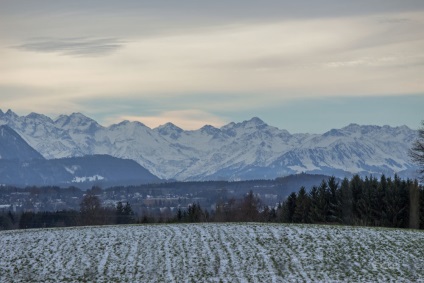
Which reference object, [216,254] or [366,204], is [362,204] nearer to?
[366,204]

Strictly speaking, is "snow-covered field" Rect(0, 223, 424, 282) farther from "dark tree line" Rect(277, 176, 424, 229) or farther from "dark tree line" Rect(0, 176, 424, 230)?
"dark tree line" Rect(0, 176, 424, 230)

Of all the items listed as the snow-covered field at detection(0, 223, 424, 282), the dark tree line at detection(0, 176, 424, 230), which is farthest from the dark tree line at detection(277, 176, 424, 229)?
the snow-covered field at detection(0, 223, 424, 282)

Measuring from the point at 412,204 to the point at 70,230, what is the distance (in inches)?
1540

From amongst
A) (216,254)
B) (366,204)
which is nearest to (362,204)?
(366,204)

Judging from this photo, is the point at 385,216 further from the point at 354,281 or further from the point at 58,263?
the point at 58,263

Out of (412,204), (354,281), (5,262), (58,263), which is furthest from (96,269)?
(412,204)

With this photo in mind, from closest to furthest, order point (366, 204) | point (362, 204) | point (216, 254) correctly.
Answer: point (216, 254) → point (366, 204) → point (362, 204)

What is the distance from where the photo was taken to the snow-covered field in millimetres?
65875

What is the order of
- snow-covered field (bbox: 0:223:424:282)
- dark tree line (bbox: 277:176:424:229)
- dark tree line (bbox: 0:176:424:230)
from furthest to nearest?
dark tree line (bbox: 0:176:424:230) < dark tree line (bbox: 277:176:424:229) < snow-covered field (bbox: 0:223:424:282)

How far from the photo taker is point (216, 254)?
231ft

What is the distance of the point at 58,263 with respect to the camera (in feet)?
228

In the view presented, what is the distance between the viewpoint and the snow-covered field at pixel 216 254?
6588cm

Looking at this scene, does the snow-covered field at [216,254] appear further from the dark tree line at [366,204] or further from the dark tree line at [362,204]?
the dark tree line at [362,204]

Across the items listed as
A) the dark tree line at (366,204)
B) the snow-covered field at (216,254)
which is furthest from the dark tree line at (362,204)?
the snow-covered field at (216,254)
